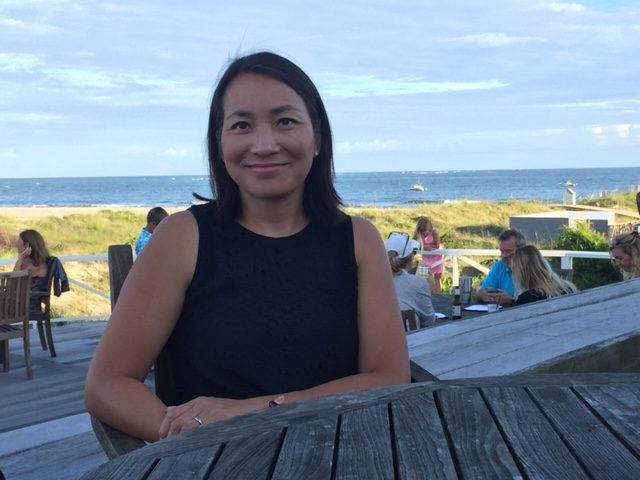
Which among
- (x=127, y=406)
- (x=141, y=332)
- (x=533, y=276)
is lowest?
(x=533, y=276)

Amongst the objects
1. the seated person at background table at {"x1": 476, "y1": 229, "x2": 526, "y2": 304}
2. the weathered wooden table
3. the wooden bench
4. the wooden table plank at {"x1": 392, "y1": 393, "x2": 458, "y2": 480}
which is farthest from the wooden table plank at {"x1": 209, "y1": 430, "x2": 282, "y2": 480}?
the seated person at background table at {"x1": 476, "y1": 229, "x2": 526, "y2": 304}

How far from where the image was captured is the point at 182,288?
4.69ft

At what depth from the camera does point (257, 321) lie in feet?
4.72

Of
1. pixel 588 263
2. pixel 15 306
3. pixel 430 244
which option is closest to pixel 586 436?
pixel 15 306

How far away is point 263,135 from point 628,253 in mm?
4128

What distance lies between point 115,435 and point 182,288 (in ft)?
0.94

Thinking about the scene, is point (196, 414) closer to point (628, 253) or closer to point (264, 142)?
point (264, 142)

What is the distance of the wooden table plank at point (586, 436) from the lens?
3.01 feet

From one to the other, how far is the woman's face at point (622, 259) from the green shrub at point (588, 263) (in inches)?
95.6

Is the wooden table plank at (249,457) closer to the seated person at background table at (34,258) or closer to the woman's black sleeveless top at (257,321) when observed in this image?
the woman's black sleeveless top at (257,321)

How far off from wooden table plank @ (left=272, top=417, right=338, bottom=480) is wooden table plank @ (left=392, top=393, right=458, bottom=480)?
86mm

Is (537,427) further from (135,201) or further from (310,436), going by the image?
(135,201)

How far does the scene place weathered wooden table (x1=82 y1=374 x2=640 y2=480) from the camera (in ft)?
2.98

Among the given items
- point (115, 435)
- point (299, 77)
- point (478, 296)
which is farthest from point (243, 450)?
point (478, 296)
